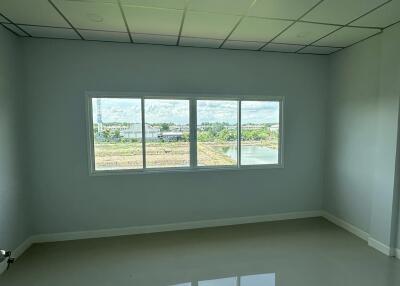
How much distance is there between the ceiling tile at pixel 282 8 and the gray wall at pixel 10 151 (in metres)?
2.93

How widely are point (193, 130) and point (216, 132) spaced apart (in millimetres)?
394

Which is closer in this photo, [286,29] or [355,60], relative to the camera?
[286,29]

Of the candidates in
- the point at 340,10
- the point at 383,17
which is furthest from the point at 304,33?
the point at 383,17

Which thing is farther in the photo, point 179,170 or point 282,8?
point 179,170

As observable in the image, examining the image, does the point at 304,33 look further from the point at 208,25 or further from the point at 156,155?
the point at 156,155

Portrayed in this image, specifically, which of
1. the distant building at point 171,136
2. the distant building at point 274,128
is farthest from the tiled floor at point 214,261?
the distant building at point 274,128

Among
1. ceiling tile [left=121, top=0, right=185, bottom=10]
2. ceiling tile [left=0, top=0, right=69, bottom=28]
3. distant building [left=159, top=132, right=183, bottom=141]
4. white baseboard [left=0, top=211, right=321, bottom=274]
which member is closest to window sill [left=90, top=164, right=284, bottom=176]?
distant building [left=159, top=132, right=183, bottom=141]

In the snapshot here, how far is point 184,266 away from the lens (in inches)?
113

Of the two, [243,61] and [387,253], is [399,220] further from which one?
[243,61]

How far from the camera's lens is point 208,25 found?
9.34 ft

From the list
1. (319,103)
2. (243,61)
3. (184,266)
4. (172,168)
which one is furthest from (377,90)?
(184,266)

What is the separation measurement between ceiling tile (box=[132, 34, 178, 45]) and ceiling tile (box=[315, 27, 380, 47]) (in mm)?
2098

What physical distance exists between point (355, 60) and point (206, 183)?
293 cm

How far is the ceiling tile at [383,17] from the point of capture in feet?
7.88
